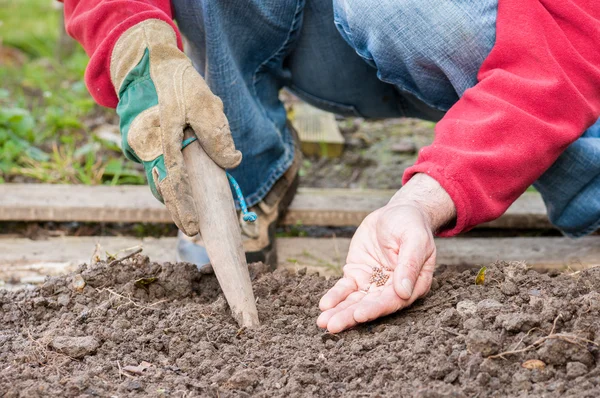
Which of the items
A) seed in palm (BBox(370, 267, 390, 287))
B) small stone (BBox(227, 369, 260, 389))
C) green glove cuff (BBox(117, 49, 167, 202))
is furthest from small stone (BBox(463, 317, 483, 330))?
green glove cuff (BBox(117, 49, 167, 202))

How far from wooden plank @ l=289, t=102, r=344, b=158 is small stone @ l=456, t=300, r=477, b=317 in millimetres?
1792

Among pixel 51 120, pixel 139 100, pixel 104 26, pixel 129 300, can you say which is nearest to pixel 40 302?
Result: pixel 129 300

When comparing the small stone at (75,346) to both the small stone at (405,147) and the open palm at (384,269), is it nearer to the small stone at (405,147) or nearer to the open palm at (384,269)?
the open palm at (384,269)

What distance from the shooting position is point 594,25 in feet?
5.34

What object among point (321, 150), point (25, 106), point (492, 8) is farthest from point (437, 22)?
point (25, 106)

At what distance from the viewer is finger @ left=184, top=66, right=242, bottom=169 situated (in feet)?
5.26

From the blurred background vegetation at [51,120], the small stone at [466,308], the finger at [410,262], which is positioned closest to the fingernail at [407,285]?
the finger at [410,262]

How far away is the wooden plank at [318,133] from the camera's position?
331 cm

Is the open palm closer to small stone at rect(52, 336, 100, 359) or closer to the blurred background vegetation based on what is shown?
small stone at rect(52, 336, 100, 359)

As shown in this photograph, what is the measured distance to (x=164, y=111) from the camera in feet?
5.16

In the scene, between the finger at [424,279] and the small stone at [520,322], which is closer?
the small stone at [520,322]

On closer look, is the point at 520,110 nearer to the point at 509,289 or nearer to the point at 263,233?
the point at 509,289

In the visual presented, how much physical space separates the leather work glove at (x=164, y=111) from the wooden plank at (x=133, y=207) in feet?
2.90

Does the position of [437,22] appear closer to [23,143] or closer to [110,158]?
[110,158]
